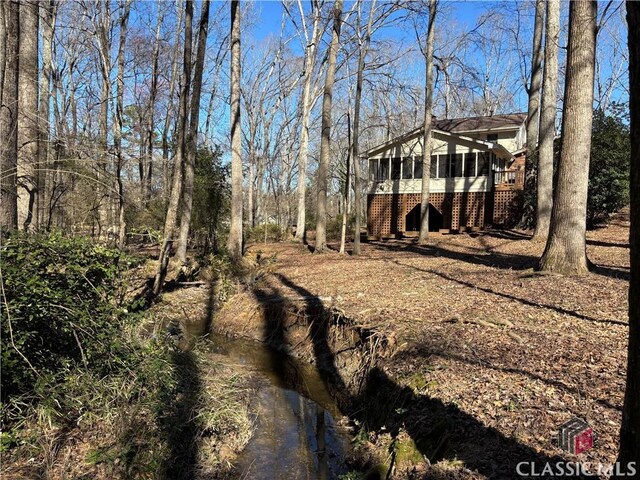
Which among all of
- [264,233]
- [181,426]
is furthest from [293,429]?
[264,233]

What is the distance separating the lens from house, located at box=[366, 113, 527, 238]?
23.4 m

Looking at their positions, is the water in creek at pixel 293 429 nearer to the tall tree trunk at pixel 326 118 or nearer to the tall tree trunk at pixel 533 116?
the tall tree trunk at pixel 326 118

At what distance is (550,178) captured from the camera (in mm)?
15523

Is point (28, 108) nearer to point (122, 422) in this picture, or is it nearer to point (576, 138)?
point (122, 422)

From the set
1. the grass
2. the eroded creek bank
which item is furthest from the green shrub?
the grass

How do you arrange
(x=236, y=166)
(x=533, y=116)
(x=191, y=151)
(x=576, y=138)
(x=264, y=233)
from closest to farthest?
(x=576, y=138), (x=191, y=151), (x=236, y=166), (x=533, y=116), (x=264, y=233)

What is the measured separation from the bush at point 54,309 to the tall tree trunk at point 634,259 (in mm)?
4419

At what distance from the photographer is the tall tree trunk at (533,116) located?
1980 cm

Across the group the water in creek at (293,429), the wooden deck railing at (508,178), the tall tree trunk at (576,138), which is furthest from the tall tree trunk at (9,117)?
the wooden deck railing at (508,178)

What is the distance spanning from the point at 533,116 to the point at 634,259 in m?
21.0

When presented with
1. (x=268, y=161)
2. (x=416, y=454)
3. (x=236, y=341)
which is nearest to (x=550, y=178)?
(x=236, y=341)

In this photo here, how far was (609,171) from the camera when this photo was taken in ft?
58.7

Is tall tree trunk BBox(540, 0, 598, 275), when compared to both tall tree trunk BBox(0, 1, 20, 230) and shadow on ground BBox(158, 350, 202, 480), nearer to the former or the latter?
shadow on ground BBox(158, 350, 202, 480)

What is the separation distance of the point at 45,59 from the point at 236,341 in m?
14.9
